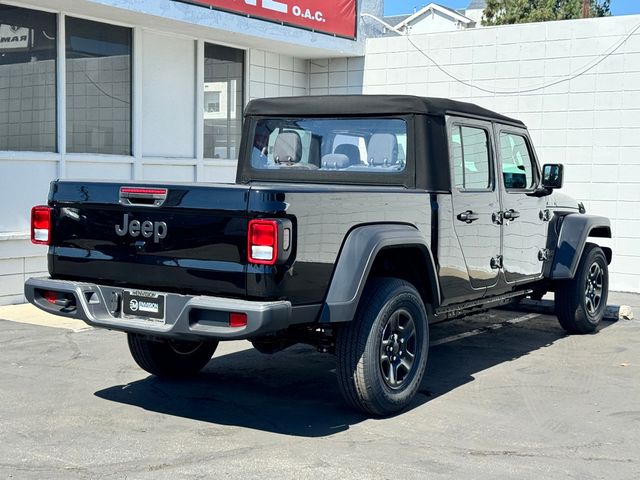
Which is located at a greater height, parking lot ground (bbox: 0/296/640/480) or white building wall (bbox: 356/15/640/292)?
white building wall (bbox: 356/15/640/292)

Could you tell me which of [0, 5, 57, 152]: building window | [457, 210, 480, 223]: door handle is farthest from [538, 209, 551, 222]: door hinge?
[0, 5, 57, 152]: building window

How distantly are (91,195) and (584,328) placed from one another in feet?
16.9

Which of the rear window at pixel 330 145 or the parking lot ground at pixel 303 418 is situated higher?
the rear window at pixel 330 145

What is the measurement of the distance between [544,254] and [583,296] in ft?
3.12

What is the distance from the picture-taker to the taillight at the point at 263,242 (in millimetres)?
4766

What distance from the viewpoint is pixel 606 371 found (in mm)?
7117

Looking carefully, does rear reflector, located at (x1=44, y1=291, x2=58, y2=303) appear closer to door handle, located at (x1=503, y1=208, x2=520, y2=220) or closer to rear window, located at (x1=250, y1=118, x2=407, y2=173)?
rear window, located at (x1=250, y1=118, x2=407, y2=173)

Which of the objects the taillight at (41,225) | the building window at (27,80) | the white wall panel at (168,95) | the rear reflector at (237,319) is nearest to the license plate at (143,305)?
the rear reflector at (237,319)

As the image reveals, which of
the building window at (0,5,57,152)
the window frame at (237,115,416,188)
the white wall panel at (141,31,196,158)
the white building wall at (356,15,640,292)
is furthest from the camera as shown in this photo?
the white building wall at (356,15,640,292)

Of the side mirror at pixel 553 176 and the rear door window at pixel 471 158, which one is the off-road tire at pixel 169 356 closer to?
the rear door window at pixel 471 158

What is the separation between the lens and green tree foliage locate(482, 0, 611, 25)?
3381 centimetres

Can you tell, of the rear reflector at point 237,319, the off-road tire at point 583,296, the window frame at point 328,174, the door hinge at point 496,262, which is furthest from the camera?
the off-road tire at point 583,296

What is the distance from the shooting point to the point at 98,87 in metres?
10.7

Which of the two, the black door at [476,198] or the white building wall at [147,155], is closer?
the black door at [476,198]
